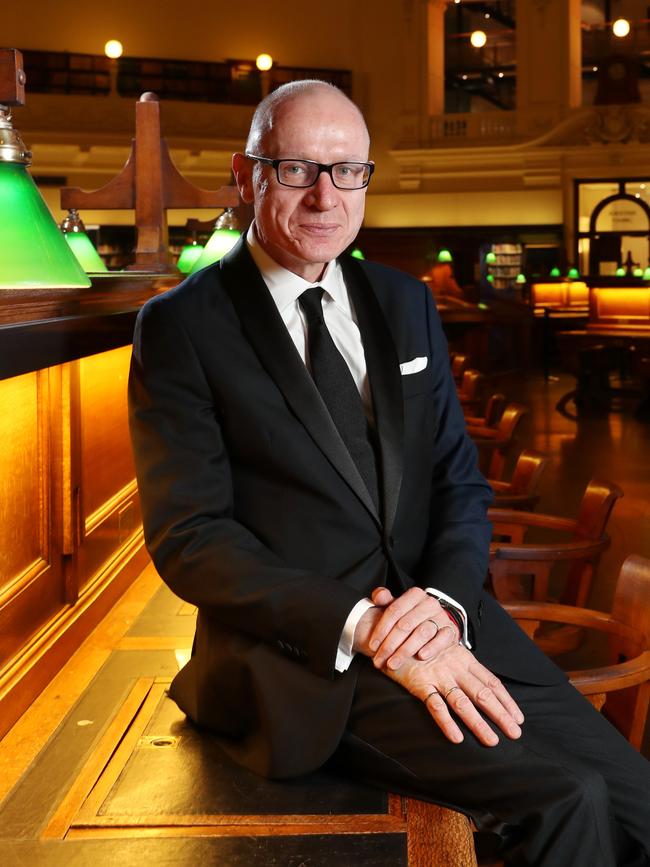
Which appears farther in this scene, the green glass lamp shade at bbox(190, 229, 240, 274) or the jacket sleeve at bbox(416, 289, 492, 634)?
the green glass lamp shade at bbox(190, 229, 240, 274)

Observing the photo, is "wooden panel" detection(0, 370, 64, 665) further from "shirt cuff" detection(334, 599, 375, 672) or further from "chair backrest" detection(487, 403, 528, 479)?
"chair backrest" detection(487, 403, 528, 479)

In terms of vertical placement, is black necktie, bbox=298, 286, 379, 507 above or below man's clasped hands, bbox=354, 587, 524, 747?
above

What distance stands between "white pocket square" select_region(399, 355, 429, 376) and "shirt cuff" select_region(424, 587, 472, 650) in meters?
0.36

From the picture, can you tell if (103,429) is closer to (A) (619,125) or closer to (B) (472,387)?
(B) (472,387)

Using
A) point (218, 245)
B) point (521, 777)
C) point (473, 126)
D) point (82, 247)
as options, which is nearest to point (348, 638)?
point (521, 777)

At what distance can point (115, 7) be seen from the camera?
1995cm

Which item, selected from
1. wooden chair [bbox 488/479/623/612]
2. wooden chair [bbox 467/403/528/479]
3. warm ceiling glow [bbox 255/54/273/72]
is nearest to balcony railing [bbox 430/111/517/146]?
warm ceiling glow [bbox 255/54/273/72]

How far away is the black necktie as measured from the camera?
5.49 ft

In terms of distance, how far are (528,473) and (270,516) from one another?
2.11 m

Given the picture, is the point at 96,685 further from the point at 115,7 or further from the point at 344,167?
the point at 115,7

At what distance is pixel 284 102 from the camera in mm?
1654

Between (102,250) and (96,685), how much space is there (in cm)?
1859

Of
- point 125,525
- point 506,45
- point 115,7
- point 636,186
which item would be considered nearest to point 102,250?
point 115,7

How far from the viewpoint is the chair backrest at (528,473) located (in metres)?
3.58
